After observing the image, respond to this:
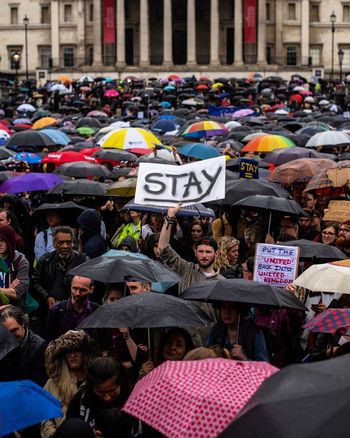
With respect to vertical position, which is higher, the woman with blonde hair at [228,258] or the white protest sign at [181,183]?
the white protest sign at [181,183]

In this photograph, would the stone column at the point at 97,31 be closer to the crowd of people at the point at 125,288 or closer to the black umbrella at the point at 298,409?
the crowd of people at the point at 125,288

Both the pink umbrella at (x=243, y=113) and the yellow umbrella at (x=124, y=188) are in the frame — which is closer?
the yellow umbrella at (x=124, y=188)

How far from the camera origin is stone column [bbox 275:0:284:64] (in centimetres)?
8875

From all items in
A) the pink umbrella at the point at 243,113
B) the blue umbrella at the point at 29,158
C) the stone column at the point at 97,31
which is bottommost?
the blue umbrella at the point at 29,158

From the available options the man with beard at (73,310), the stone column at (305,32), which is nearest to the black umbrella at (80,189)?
the man with beard at (73,310)

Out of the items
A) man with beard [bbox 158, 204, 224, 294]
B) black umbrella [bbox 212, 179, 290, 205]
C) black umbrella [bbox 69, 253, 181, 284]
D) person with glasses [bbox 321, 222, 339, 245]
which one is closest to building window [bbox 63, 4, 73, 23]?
black umbrella [bbox 212, 179, 290, 205]

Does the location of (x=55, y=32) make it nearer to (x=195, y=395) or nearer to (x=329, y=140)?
(x=329, y=140)

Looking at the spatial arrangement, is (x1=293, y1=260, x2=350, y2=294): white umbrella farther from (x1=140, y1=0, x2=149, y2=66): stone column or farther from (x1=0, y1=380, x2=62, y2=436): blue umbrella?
(x1=140, y1=0, x2=149, y2=66): stone column

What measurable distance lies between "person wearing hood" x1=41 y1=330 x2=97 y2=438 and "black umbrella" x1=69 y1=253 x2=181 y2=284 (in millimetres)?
1567

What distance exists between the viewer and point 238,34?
278 ft

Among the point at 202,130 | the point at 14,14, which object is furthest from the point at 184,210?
the point at 14,14

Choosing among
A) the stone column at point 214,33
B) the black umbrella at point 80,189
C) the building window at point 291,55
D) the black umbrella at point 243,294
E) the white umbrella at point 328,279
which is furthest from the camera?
the building window at point 291,55

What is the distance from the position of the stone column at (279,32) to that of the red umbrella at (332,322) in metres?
80.0

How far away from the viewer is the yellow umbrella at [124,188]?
1725 centimetres
